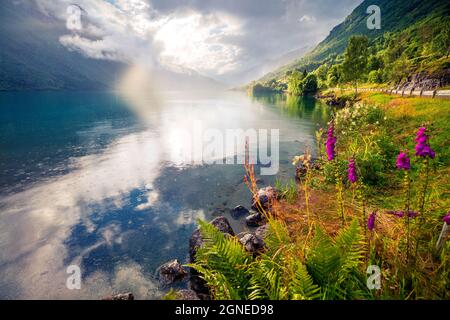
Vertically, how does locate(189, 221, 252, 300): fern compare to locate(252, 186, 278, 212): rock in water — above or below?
above

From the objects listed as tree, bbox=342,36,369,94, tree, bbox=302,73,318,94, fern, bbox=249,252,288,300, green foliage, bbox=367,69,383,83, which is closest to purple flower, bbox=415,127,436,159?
fern, bbox=249,252,288,300

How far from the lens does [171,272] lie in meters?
6.75

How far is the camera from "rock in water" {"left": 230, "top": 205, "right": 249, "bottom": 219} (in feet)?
32.6

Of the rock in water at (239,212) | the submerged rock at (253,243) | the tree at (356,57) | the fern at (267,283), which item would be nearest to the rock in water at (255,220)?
the rock in water at (239,212)

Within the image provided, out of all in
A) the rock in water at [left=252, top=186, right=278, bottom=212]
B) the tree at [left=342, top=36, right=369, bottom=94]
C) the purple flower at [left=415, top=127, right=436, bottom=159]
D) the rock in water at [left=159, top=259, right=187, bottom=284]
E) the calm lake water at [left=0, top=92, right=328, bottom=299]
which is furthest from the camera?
the tree at [left=342, top=36, right=369, bottom=94]

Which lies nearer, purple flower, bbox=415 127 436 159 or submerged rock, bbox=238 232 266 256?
purple flower, bbox=415 127 436 159

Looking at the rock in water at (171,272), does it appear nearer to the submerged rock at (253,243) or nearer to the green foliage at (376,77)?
the submerged rock at (253,243)

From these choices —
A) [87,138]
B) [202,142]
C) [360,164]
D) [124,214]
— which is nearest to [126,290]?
[124,214]

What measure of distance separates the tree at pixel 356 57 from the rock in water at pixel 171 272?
198ft

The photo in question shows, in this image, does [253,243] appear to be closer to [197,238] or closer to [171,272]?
[197,238]

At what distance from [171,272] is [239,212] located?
414cm

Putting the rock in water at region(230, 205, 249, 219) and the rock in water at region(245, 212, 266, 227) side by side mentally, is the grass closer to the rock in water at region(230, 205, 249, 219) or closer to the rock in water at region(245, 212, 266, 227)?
the rock in water at region(245, 212, 266, 227)

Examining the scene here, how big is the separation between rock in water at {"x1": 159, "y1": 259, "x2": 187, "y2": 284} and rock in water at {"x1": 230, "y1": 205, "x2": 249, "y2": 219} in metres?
3.57
